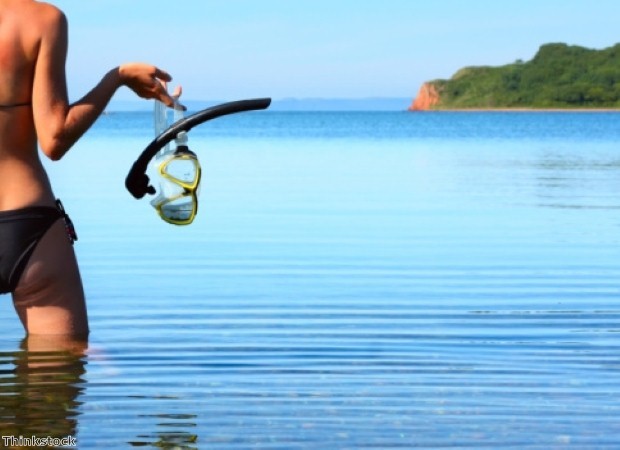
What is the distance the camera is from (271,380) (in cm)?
691

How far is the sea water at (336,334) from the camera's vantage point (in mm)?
5828

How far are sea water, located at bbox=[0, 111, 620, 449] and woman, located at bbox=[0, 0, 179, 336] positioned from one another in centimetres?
56

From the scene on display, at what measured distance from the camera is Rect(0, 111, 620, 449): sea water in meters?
5.83

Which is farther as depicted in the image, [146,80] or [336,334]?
[336,334]

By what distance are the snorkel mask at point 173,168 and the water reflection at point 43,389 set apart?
0.68 m

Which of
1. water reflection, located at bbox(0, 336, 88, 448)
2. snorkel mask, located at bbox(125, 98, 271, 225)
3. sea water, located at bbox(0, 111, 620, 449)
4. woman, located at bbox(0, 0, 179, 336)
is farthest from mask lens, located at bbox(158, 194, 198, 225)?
sea water, located at bbox(0, 111, 620, 449)

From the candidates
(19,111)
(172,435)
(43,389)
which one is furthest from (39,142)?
(43,389)

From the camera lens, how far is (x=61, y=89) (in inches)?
Answer: 204

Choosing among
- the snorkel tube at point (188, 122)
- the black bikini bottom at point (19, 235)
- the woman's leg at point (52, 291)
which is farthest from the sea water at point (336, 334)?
the snorkel tube at point (188, 122)

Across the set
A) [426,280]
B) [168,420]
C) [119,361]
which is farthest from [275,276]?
[168,420]

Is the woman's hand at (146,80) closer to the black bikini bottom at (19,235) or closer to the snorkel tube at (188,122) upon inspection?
the snorkel tube at (188,122)
